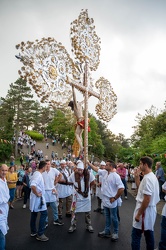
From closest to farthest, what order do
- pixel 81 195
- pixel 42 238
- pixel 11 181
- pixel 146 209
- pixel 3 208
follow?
pixel 146 209, pixel 3 208, pixel 42 238, pixel 81 195, pixel 11 181

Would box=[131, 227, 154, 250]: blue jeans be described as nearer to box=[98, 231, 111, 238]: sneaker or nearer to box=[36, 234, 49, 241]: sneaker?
box=[98, 231, 111, 238]: sneaker

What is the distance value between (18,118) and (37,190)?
31.9 meters

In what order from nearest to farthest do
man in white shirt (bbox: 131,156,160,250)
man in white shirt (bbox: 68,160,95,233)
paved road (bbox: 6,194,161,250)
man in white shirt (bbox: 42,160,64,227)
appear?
man in white shirt (bbox: 131,156,160,250), paved road (bbox: 6,194,161,250), man in white shirt (bbox: 68,160,95,233), man in white shirt (bbox: 42,160,64,227)

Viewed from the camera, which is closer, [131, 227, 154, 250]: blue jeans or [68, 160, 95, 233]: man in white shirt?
[131, 227, 154, 250]: blue jeans

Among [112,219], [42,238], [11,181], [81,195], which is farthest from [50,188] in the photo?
[11,181]

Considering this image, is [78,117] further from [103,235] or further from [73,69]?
[103,235]

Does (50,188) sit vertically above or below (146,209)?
above

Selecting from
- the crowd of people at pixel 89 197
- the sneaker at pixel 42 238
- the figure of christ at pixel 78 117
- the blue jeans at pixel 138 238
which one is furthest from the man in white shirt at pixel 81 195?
the figure of christ at pixel 78 117

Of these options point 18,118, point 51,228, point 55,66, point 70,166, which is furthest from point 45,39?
point 18,118

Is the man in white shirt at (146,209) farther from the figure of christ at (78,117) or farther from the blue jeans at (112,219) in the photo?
the figure of christ at (78,117)

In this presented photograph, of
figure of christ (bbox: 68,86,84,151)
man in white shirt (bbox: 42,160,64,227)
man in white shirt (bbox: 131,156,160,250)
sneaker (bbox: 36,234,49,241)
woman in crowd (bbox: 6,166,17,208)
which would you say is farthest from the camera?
figure of christ (bbox: 68,86,84,151)

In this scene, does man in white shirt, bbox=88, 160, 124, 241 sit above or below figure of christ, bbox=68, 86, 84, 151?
below

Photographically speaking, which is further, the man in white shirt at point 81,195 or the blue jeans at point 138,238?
the man in white shirt at point 81,195

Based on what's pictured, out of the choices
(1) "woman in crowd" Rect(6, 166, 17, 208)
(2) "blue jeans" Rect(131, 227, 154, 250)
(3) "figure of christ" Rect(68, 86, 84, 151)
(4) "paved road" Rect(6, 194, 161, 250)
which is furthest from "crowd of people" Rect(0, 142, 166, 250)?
(3) "figure of christ" Rect(68, 86, 84, 151)
